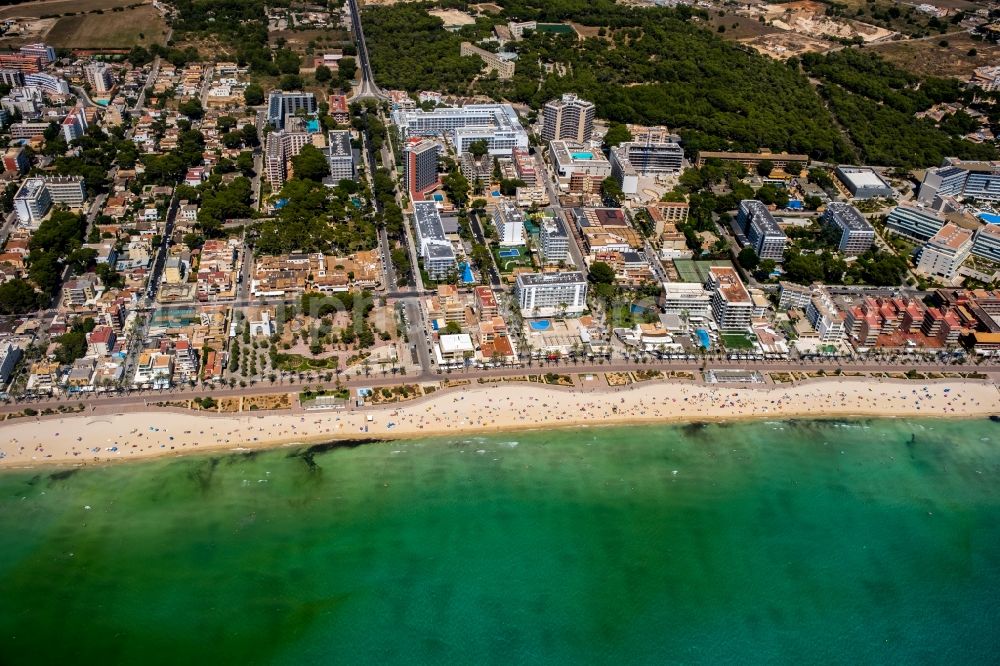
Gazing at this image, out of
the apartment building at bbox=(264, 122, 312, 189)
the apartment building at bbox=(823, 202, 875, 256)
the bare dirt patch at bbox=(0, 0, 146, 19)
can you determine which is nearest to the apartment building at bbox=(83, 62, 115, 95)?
the apartment building at bbox=(264, 122, 312, 189)

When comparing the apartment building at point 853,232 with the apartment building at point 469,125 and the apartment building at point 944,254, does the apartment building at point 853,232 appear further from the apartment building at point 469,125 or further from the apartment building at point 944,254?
the apartment building at point 469,125

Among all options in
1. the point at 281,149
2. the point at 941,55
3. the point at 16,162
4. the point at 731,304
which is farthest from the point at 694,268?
the point at 941,55

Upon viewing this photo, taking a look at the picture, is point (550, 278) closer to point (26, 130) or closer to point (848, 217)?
point (848, 217)

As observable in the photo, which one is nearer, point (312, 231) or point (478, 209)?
point (312, 231)

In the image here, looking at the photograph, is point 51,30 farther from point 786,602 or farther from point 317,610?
point 786,602

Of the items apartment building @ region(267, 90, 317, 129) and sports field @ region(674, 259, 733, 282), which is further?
apartment building @ region(267, 90, 317, 129)

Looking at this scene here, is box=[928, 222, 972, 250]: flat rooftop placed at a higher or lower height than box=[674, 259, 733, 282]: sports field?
higher

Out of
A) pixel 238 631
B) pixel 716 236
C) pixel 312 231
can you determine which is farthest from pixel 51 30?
pixel 238 631

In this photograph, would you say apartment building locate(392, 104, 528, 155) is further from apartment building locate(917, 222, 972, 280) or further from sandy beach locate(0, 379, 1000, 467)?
apartment building locate(917, 222, 972, 280)
